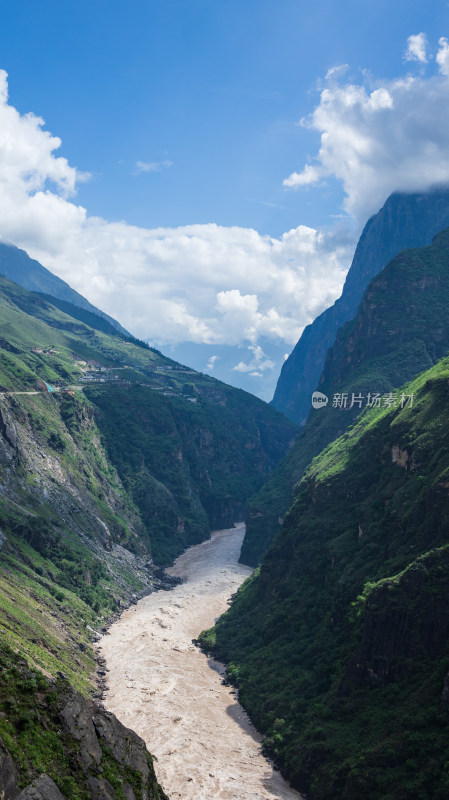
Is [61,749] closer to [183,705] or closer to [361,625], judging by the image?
[361,625]

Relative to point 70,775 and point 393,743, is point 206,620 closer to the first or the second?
point 393,743

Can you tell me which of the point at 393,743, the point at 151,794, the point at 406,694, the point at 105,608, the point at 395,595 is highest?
the point at 395,595

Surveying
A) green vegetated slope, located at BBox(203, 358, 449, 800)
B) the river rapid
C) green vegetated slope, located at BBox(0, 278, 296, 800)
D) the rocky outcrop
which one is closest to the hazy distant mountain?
green vegetated slope, located at BBox(203, 358, 449, 800)

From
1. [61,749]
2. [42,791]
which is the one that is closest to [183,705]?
[61,749]

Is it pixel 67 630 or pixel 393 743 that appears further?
→ pixel 67 630

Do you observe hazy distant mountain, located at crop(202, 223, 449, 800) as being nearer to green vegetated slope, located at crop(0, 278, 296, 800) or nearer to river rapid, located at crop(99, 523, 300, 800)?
river rapid, located at crop(99, 523, 300, 800)

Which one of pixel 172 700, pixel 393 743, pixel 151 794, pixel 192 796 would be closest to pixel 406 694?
pixel 393 743

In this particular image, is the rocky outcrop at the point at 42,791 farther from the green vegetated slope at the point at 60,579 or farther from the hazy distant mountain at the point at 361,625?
the hazy distant mountain at the point at 361,625

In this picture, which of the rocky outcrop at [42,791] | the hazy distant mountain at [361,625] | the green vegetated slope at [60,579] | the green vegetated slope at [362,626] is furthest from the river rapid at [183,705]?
the rocky outcrop at [42,791]
